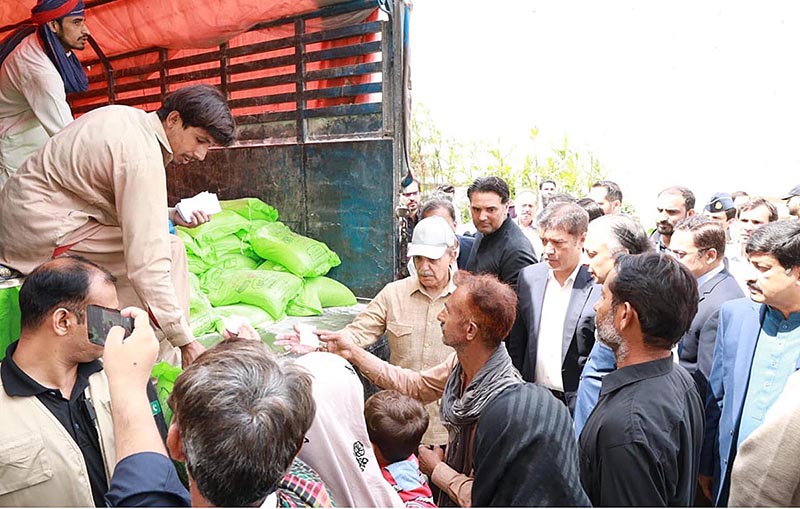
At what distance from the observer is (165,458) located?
103 centimetres

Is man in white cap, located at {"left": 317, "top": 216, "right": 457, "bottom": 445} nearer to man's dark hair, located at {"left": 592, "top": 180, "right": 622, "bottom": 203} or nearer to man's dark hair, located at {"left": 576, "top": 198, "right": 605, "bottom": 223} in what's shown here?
man's dark hair, located at {"left": 576, "top": 198, "right": 605, "bottom": 223}

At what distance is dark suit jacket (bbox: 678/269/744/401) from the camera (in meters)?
2.53

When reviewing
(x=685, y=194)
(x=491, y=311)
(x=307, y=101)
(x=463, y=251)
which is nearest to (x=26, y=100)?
(x=307, y=101)

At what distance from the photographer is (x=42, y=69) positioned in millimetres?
2521

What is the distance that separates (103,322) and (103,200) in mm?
932

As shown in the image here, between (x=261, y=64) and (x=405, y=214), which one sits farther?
(x=261, y=64)

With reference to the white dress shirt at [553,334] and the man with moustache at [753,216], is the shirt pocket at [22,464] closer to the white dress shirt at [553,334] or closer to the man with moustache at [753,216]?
the white dress shirt at [553,334]

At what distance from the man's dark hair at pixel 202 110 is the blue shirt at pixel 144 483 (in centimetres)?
149

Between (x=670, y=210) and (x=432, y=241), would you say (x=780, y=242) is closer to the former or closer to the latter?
(x=432, y=241)

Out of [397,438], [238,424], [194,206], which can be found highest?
[194,206]

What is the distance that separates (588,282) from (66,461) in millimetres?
2210

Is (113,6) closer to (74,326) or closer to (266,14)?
(266,14)

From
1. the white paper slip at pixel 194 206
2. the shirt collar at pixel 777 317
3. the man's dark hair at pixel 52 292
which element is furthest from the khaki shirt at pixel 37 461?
the shirt collar at pixel 777 317

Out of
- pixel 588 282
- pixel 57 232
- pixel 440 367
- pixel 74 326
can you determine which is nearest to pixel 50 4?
pixel 57 232
